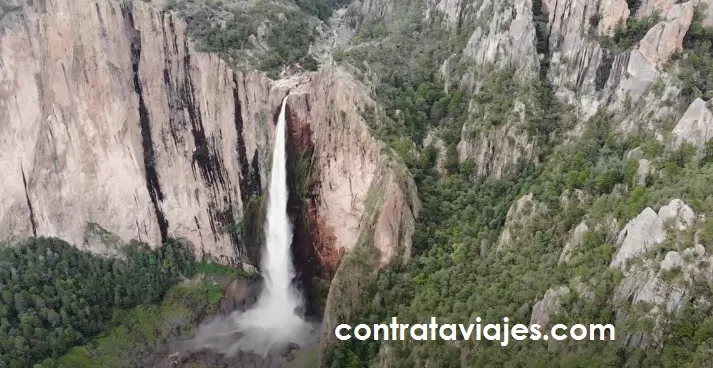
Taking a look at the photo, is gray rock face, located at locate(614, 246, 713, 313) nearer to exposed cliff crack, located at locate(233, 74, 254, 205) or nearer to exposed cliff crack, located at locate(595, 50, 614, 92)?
exposed cliff crack, located at locate(595, 50, 614, 92)

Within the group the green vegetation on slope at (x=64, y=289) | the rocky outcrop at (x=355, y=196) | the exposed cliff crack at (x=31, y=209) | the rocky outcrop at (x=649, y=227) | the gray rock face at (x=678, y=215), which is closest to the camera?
the gray rock face at (x=678, y=215)

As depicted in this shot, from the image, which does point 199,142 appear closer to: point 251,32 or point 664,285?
point 251,32

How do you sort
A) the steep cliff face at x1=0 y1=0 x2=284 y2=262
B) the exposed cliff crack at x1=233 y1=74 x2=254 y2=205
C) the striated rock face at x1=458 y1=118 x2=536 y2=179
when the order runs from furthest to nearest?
the exposed cliff crack at x1=233 y1=74 x2=254 y2=205
the steep cliff face at x1=0 y1=0 x2=284 y2=262
the striated rock face at x1=458 y1=118 x2=536 y2=179

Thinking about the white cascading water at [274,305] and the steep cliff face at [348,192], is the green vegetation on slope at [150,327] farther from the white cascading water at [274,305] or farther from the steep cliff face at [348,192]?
the steep cliff face at [348,192]

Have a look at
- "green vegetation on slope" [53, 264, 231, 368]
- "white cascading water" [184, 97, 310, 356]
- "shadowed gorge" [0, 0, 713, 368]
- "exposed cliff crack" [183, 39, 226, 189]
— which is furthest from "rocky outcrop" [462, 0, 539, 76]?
"green vegetation on slope" [53, 264, 231, 368]

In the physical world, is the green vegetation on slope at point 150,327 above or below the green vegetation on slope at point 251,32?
below

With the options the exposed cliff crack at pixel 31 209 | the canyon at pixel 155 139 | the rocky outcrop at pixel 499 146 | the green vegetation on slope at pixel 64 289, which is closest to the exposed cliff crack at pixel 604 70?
the rocky outcrop at pixel 499 146

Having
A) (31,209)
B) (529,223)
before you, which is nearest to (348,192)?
(529,223)
